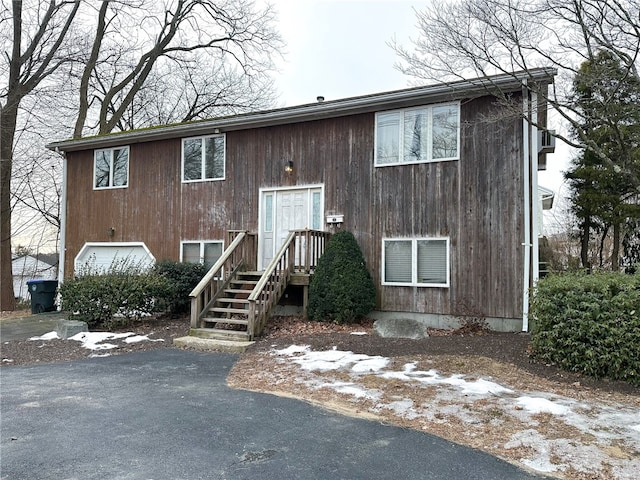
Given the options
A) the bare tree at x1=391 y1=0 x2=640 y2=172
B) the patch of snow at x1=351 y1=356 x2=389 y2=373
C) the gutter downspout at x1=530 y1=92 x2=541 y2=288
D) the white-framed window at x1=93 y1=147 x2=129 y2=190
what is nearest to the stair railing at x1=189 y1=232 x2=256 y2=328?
the patch of snow at x1=351 y1=356 x2=389 y2=373

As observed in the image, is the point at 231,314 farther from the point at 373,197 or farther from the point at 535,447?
the point at 535,447

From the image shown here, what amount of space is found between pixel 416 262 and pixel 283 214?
334cm

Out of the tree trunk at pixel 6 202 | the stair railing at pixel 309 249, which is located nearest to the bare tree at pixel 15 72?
the tree trunk at pixel 6 202

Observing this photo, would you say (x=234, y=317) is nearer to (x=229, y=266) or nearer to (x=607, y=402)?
(x=229, y=266)

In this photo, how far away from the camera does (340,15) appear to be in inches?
482

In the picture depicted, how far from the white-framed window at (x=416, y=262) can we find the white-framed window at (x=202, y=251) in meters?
4.37

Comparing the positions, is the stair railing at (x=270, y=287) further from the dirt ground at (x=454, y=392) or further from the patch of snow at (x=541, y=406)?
the patch of snow at (x=541, y=406)

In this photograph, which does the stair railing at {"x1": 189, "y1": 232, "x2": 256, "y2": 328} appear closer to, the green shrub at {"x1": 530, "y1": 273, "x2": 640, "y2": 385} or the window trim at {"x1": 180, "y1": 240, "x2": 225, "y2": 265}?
the window trim at {"x1": 180, "y1": 240, "x2": 225, "y2": 265}

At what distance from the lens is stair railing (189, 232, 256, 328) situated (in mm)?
8875

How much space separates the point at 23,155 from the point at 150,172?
437 inches

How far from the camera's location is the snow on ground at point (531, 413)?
352cm

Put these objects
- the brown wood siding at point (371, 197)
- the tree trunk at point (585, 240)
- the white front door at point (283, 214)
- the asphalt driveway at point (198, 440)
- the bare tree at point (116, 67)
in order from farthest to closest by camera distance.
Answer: the tree trunk at point (585, 240), the bare tree at point (116, 67), the white front door at point (283, 214), the brown wood siding at point (371, 197), the asphalt driveway at point (198, 440)

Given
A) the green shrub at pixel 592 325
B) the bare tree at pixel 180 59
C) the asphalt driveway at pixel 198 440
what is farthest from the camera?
the bare tree at pixel 180 59

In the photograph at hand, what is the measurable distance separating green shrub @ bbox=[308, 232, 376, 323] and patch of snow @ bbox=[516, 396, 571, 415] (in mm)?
4489
